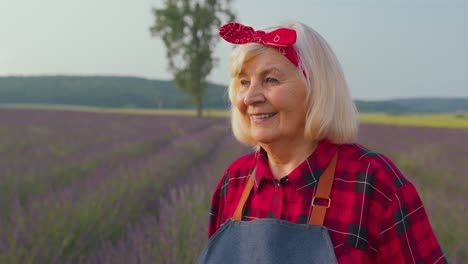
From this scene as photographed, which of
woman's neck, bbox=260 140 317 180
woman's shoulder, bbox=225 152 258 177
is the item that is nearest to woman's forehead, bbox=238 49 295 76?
woman's neck, bbox=260 140 317 180

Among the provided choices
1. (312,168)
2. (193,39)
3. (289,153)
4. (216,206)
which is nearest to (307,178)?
(312,168)

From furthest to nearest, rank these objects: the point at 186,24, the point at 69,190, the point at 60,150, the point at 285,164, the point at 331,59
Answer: the point at 186,24 → the point at 60,150 → the point at 69,190 → the point at 285,164 → the point at 331,59

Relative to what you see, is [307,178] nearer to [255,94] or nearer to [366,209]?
[366,209]

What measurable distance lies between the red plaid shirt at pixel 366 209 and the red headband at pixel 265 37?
12.7 inches

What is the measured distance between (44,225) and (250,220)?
6.81 feet

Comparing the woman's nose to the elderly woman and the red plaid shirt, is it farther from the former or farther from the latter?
the red plaid shirt

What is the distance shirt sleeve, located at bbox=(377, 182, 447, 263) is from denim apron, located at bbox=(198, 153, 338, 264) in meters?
0.17

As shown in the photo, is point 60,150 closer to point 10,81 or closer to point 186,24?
point 186,24

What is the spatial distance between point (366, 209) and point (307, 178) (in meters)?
0.19

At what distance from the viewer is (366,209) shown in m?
1.26

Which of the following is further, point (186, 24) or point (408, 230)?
point (186, 24)

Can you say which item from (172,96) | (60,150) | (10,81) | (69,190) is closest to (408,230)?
(69,190)

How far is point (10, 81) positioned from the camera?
79062 millimetres

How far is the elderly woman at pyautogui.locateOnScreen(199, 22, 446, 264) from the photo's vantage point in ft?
4.11
